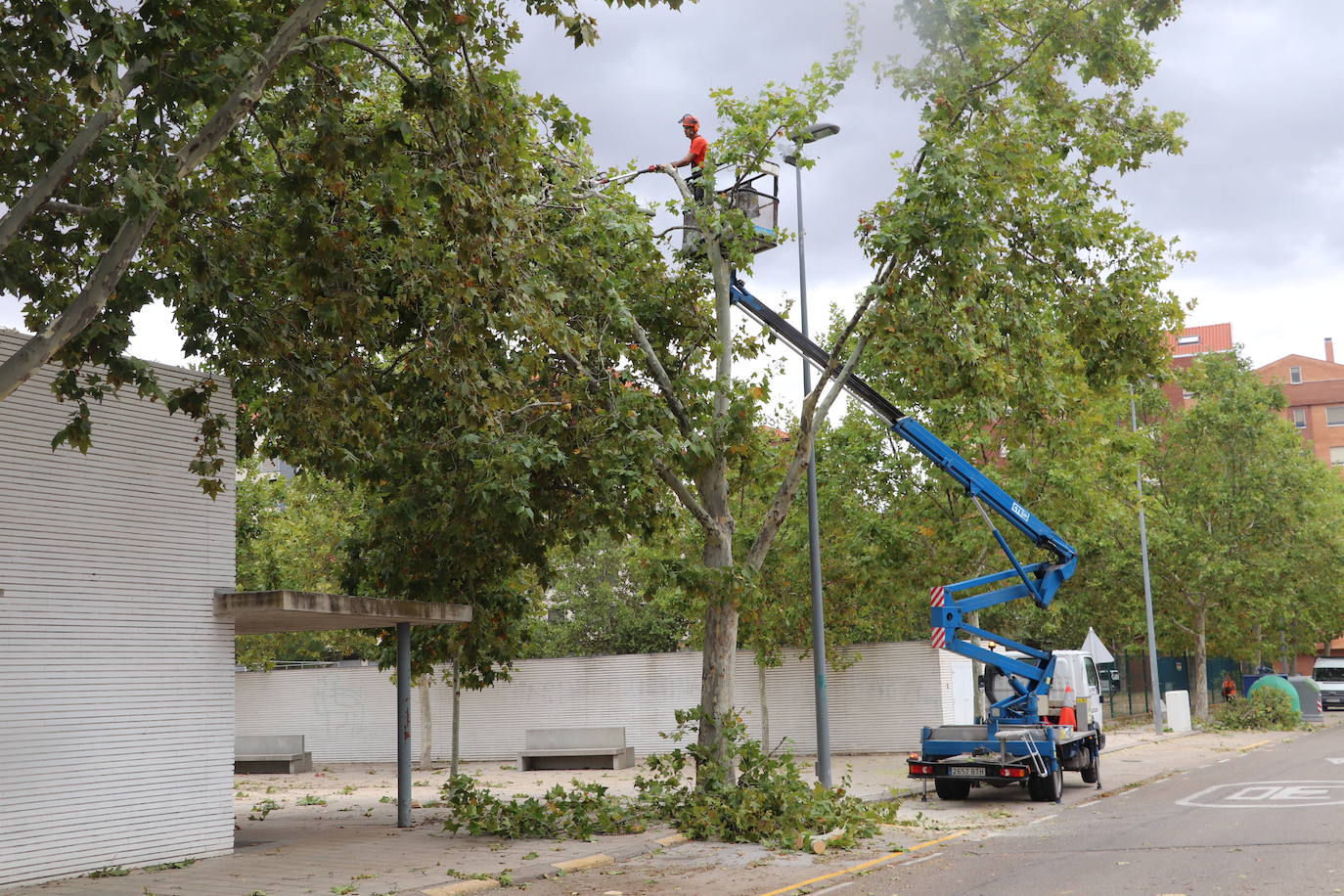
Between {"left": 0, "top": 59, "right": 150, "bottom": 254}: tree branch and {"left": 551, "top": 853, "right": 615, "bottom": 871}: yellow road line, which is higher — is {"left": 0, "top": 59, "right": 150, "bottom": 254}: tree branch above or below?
above

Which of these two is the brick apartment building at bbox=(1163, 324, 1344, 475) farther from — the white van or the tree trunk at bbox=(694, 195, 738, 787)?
the tree trunk at bbox=(694, 195, 738, 787)

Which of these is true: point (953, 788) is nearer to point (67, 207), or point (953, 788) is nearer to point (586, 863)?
point (586, 863)

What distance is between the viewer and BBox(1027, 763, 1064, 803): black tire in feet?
58.5

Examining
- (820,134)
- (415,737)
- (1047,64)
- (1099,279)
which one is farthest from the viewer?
(415,737)

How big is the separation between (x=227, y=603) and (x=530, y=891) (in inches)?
206

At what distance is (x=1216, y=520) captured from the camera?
38844 millimetres

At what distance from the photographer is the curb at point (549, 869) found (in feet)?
35.8

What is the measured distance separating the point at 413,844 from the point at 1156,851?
818cm

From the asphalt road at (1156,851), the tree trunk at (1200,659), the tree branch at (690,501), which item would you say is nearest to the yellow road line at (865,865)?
the asphalt road at (1156,851)

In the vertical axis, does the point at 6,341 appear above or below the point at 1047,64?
below

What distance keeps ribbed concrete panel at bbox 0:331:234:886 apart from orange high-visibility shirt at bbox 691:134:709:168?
23.5ft

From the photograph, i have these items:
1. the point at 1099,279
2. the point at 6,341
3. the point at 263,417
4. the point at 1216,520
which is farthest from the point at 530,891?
Result: the point at 1216,520

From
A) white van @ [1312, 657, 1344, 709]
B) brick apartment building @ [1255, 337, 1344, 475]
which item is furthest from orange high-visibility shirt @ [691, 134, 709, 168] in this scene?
brick apartment building @ [1255, 337, 1344, 475]

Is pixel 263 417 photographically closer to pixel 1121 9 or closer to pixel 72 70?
pixel 72 70
